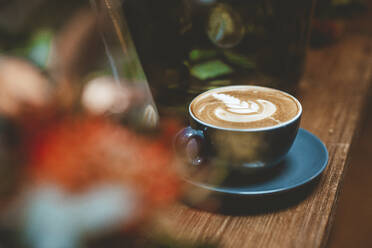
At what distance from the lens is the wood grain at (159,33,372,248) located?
12.9 inches

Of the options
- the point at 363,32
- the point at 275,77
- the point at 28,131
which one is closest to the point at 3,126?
the point at 28,131

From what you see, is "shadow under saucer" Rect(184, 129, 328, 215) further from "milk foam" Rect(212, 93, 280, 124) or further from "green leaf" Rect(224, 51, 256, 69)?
A: "green leaf" Rect(224, 51, 256, 69)

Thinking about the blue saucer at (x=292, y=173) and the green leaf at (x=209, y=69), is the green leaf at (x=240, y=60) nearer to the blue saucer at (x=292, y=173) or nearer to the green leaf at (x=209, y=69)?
the green leaf at (x=209, y=69)

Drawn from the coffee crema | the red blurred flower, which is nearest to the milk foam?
the coffee crema

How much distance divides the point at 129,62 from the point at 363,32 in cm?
76

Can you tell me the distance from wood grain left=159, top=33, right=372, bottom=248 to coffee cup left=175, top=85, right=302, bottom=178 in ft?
0.17

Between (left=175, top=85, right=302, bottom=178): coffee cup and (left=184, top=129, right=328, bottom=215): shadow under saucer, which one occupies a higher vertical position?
(left=175, top=85, right=302, bottom=178): coffee cup

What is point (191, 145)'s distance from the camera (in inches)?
14.5

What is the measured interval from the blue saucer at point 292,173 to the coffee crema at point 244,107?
0.19ft

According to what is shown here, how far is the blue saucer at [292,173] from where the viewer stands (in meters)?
0.35

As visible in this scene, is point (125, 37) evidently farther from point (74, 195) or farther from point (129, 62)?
point (74, 195)

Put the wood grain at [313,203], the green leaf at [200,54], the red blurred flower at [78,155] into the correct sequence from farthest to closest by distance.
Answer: the green leaf at [200,54] < the wood grain at [313,203] < the red blurred flower at [78,155]

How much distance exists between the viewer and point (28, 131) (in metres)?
0.18

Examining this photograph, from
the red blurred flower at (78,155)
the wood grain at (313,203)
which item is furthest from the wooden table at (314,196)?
the red blurred flower at (78,155)
